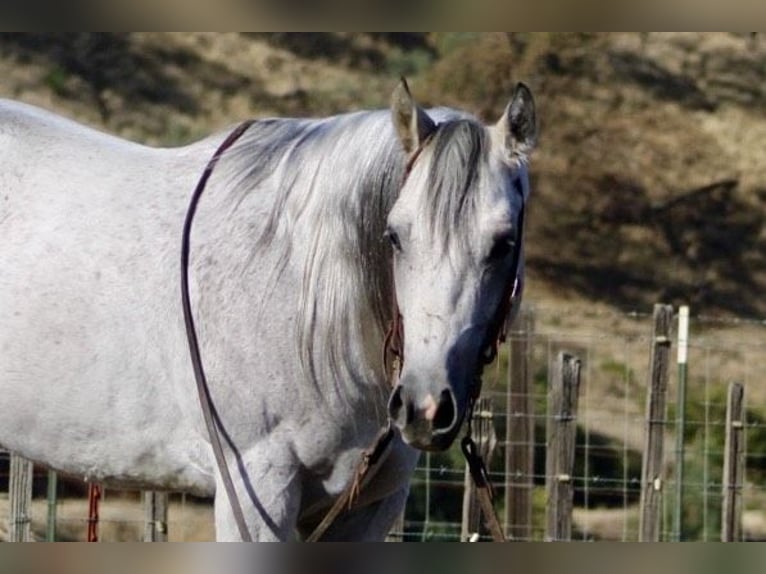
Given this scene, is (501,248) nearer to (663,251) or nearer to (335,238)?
(335,238)

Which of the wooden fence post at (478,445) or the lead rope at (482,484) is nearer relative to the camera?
the lead rope at (482,484)

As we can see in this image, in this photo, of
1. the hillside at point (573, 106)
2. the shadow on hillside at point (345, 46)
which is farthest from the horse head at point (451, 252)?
the shadow on hillside at point (345, 46)

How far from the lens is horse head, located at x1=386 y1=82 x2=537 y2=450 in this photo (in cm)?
305

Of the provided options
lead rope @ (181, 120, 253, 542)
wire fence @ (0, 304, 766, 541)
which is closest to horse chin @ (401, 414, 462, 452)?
lead rope @ (181, 120, 253, 542)

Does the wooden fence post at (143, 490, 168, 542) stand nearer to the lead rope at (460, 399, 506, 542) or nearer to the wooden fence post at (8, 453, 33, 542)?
the wooden fence post at (8, 453, 33, 542)

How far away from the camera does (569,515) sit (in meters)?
7.13

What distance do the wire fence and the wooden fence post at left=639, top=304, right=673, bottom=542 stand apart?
0.07 meters

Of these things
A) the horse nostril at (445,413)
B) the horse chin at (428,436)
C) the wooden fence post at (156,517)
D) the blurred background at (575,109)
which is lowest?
the wooden fence post at (156,517)

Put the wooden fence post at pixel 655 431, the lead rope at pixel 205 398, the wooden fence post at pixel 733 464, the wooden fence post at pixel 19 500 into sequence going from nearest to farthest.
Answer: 1. the lead rope at pixel 205 398
2. the wooden fence post at pixel 19 500
3. the wooden fence post at pixel 655 431
4. the wooden fence post at pixel 733 464

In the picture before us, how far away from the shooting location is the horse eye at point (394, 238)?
3173mm

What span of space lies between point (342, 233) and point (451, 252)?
42 centimetres

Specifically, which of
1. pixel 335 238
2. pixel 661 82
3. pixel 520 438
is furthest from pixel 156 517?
pixel 661 82

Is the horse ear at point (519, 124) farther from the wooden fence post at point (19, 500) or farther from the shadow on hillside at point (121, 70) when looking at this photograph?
the shadow on hillside at point (121, 70)

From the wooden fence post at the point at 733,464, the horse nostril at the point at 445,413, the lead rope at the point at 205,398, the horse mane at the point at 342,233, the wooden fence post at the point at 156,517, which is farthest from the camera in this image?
the wooden fence post at the point at 733,464
